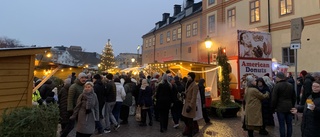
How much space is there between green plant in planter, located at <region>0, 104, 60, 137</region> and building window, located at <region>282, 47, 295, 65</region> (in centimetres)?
1953

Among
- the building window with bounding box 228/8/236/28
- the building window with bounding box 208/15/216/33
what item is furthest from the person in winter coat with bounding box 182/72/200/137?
the building window with bounding box 208/15/216/33

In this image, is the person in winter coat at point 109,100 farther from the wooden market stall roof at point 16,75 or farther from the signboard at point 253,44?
the signboard at point 253,44

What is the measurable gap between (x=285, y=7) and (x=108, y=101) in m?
17.7

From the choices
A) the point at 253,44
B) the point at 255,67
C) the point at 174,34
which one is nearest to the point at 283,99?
the point at 255,67

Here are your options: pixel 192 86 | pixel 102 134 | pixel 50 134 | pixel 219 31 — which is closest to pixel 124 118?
pixel 102 134

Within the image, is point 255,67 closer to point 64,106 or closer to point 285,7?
point 285,7

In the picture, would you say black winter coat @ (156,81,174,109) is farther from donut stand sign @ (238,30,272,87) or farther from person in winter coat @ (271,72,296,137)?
donut stand sign @ (238,30,272,87)

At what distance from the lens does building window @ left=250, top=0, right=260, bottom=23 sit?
22.6 m

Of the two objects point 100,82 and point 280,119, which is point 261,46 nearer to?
point 280,119

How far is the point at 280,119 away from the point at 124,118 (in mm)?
5730

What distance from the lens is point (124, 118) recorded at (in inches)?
394

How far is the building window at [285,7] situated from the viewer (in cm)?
1980

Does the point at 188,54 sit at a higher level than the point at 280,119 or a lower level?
higher

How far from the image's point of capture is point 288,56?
20016 mm
